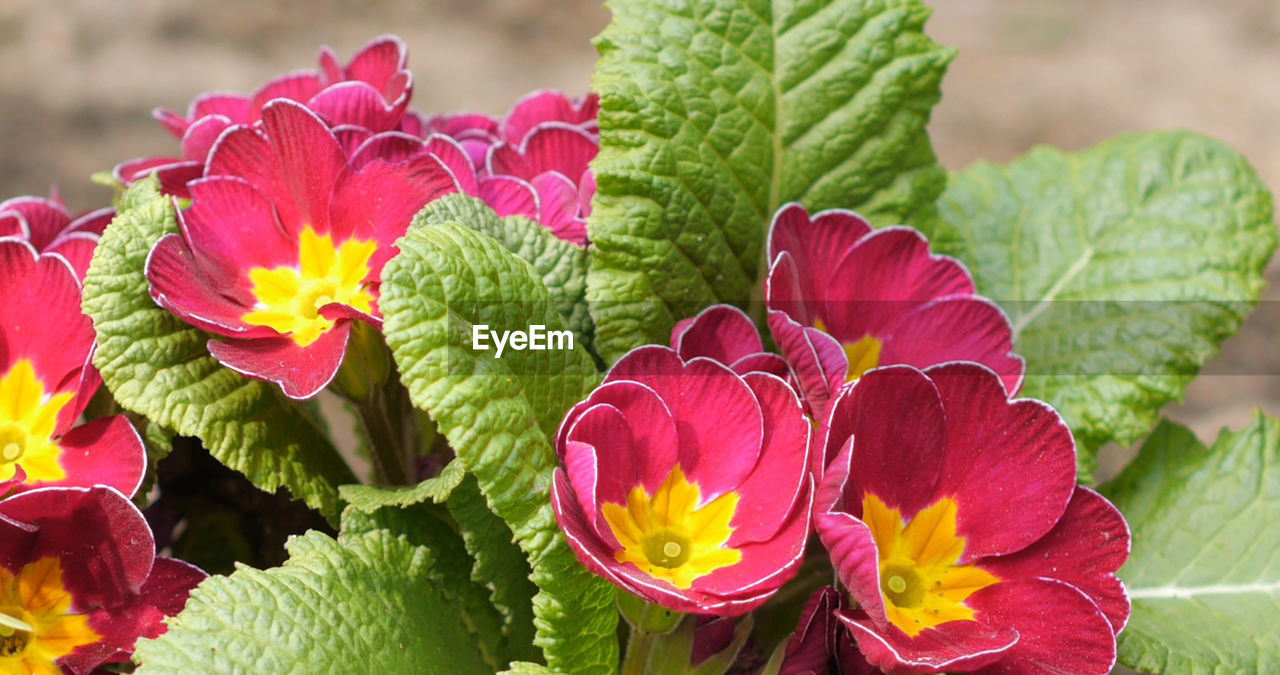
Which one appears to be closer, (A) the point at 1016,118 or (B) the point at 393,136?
(B) the point at 393,136

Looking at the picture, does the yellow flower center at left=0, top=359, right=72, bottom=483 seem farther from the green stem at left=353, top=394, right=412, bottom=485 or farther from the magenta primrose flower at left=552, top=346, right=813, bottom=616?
the magenta primrose flower at left=552, top=346, right=813, bottom=616

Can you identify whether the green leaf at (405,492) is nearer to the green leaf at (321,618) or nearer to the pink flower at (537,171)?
the green leaf at (321,618)

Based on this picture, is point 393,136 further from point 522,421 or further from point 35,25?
point 35,25

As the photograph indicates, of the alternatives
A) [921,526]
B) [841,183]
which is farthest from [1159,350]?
[921,526]

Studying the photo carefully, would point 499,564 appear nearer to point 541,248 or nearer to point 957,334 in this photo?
point 541,248

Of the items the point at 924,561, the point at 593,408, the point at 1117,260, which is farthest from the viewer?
the point at 1117,260

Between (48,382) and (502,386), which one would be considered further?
(48,382)

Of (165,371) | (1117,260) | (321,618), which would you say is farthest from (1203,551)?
(165,371)
